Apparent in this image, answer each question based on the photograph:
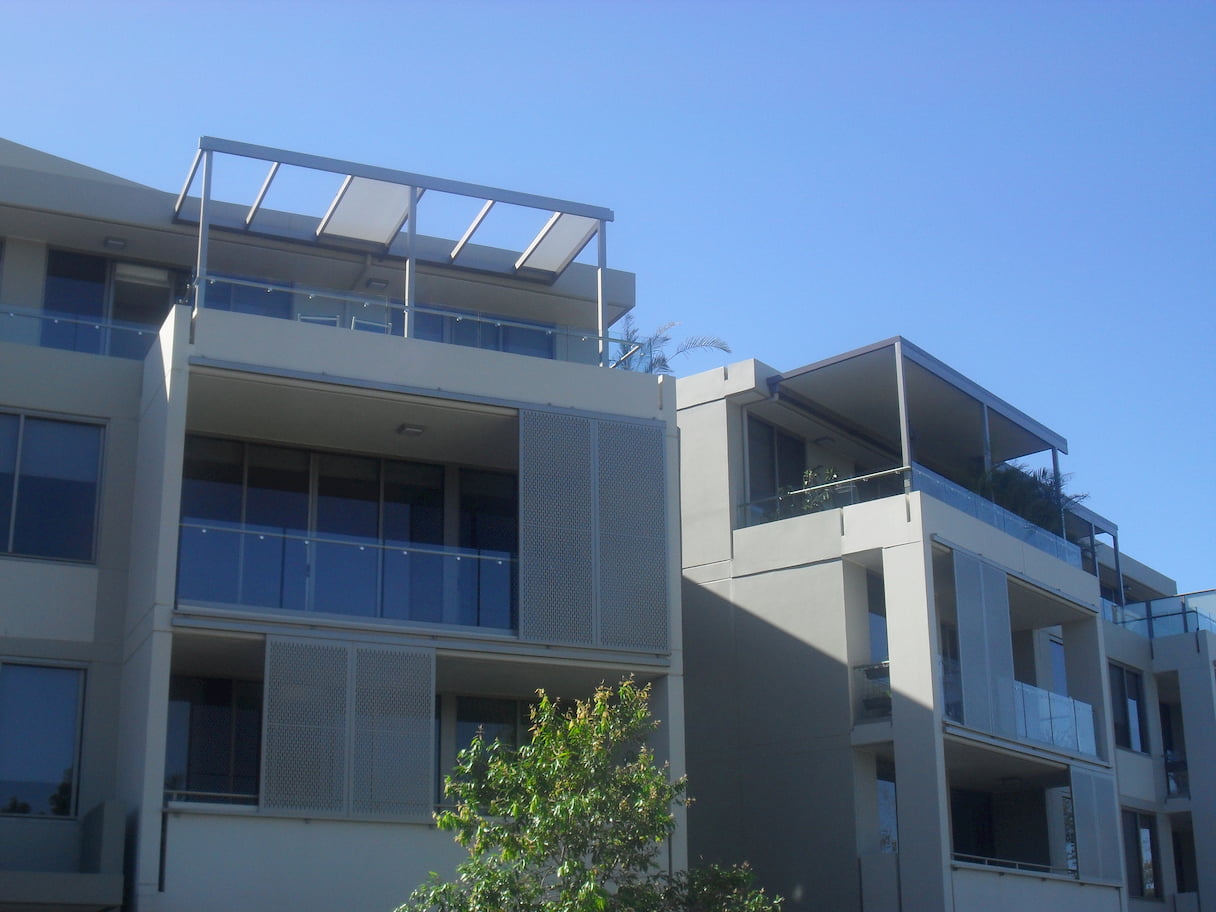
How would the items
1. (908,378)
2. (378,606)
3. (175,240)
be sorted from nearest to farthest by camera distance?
(378,606), (175,240), (908,378)

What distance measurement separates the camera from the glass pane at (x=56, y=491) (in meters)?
20.2

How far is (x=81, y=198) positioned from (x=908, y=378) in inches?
524

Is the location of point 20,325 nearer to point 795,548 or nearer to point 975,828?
point 795,548

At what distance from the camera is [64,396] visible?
67.9 ft

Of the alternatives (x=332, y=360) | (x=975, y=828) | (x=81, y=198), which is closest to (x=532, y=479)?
(x=332, y=360)

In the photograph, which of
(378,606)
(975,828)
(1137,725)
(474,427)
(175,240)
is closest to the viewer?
(378,606)

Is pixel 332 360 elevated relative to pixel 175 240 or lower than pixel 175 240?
lower

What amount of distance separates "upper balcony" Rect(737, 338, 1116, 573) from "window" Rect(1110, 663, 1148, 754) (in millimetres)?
3378

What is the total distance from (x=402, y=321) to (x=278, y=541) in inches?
137

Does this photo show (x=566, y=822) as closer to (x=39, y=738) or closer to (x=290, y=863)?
(x=290, y=863)

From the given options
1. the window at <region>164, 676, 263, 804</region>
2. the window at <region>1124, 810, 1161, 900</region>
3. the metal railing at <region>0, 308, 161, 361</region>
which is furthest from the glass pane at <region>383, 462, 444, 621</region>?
the window at <region>1124, 810, 1161, 900</region>

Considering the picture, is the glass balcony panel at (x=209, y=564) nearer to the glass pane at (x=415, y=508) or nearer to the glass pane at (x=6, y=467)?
the glass pane at (x=415, y=508)

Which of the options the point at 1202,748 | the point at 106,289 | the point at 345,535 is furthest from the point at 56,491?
the point at 1202,748

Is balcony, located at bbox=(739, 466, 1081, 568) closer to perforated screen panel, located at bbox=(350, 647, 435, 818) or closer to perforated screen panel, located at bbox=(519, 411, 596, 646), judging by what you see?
perforated screen panel, located at bbox=(519, 411, 596, 646)
